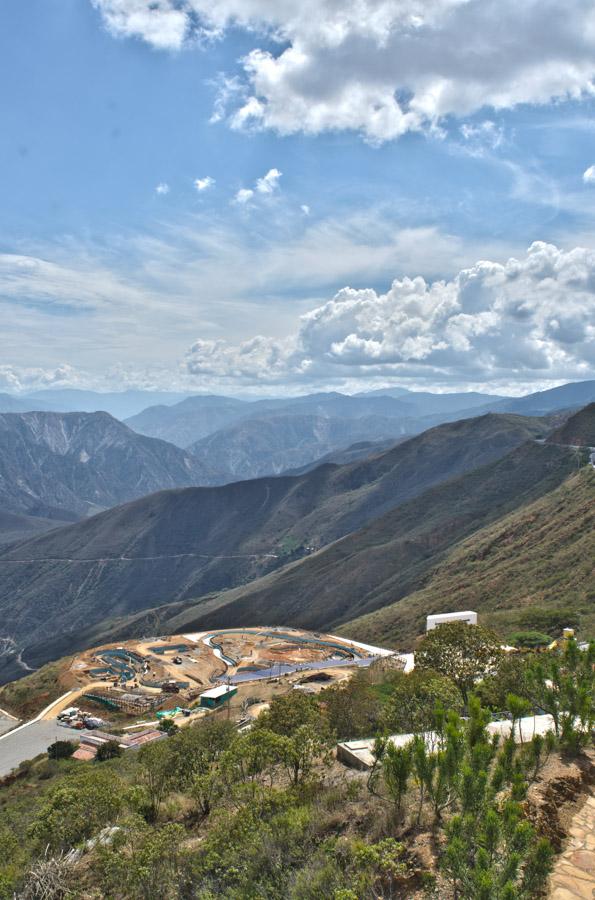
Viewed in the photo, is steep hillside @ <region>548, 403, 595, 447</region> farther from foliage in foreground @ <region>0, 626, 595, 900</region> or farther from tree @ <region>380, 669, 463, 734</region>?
foliage in foreground @ <region>0, 626, 595, 900</region>

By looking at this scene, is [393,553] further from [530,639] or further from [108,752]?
[108,752]

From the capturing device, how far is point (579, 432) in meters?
121

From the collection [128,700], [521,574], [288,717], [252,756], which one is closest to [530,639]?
[521,574]

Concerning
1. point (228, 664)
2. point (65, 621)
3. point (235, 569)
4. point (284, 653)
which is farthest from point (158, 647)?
point (65, 621)

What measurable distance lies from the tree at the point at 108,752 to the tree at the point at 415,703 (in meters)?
22.7

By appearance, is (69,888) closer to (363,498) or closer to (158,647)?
(158,647)

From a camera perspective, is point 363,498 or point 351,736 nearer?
point 351,736

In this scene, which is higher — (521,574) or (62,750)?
(521,574)

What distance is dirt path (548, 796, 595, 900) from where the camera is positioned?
977 cm

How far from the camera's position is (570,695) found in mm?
16141

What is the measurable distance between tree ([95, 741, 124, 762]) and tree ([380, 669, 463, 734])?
2274cm

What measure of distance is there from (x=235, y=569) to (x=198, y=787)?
575 ft

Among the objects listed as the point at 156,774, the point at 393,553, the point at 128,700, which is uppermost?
the point at 156,774

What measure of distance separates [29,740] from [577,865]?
4799 centimetres
